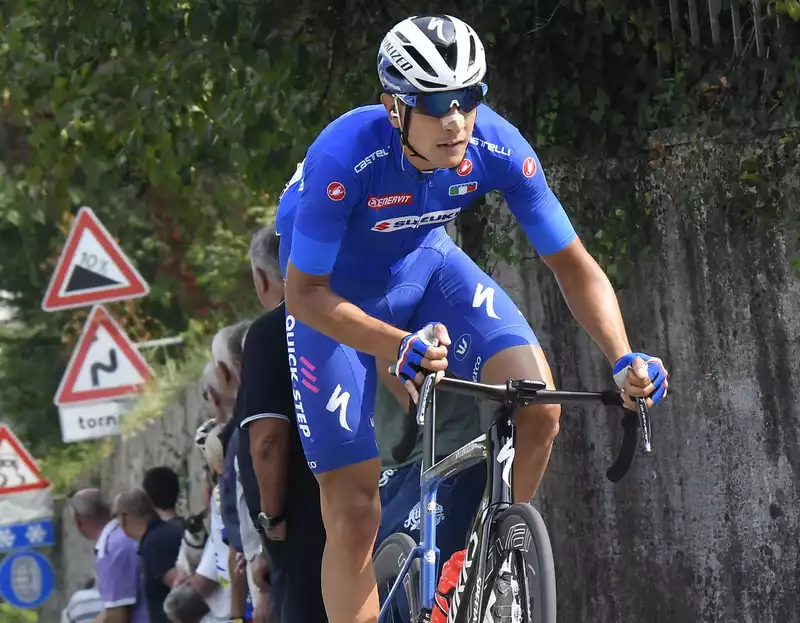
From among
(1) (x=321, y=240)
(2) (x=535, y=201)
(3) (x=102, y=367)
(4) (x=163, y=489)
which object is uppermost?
(3) (x=102, y=367)

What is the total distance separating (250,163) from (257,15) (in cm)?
94

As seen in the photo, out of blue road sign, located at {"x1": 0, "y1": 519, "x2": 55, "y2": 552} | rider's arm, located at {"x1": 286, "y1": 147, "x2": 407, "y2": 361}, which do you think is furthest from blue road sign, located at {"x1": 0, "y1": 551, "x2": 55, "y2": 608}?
rider's arm, located at {"x1": 286, "y1": 147, "x2": 407, "y2": 361}

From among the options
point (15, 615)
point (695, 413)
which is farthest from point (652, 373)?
point (15, 615)

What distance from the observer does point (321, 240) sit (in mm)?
4398

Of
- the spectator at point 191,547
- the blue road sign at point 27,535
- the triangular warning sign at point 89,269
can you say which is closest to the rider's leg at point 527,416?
the spectator at point 191,547

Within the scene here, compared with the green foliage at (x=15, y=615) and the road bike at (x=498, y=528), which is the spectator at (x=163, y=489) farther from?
the green foliage at (x=15, y=615)

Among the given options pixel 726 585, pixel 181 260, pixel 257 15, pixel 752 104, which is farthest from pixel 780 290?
pixel 181 260

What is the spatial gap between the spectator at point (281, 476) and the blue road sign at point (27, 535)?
4736 mm

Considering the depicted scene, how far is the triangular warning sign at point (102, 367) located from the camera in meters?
8.95

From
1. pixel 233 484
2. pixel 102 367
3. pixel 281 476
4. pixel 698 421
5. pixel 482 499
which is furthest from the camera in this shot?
pixel 102 367

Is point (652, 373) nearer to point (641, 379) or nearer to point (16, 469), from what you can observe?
point (641, 379)

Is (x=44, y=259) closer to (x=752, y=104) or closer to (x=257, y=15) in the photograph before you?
(x=257, y=15)

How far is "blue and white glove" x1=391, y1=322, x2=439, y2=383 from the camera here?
388cm

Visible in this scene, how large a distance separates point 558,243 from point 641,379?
2.41 ft
